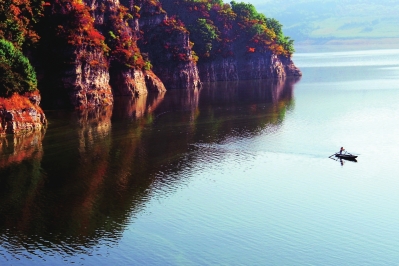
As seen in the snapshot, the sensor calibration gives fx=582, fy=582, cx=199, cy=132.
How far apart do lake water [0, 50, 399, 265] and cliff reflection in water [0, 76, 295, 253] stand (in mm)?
211

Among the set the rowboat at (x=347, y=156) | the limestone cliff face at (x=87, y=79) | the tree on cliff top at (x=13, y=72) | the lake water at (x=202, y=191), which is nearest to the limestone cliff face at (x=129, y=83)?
the limestone cliff face at (x=87, y=79)

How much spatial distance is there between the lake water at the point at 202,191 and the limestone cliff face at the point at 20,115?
2545mm

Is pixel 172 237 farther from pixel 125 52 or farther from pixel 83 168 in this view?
pixel 125 52

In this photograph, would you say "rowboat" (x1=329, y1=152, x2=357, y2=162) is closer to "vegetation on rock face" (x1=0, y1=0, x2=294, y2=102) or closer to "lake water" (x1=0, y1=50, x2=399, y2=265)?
"lake water" (x1=0, y1=50, x2=399, y2=265)

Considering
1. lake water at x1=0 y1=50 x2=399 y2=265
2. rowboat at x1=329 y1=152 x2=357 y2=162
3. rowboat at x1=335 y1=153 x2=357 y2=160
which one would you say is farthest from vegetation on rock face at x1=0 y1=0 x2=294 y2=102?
rowboat at x1=335 y1=153 x2=357 y2=160

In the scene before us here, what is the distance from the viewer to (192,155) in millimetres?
83562

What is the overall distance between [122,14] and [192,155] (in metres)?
78.5

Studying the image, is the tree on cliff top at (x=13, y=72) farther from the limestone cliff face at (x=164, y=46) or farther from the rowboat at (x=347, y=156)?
the limestone cliff face at (x=164, y=46)

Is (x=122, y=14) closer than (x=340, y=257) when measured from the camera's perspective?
No

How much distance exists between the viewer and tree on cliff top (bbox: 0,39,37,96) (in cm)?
9456

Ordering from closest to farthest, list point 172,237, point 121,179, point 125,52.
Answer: point 172,237
point 121,179
point 125,52

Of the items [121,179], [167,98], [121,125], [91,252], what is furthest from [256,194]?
[167,98]

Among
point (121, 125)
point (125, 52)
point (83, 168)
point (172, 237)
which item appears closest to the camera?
point (172, 237)

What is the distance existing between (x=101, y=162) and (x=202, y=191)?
63.3 feet
